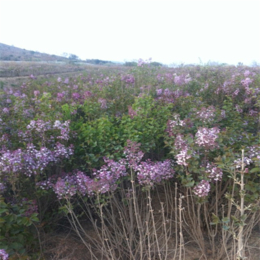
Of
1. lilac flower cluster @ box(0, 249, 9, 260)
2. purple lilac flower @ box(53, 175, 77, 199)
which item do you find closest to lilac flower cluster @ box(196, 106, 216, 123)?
purple lilac flower @ box(53, 175, 77, 199)

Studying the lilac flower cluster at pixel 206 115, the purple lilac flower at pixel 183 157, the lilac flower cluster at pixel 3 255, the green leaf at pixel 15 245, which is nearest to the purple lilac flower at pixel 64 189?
the green leaf at pixel 15 245

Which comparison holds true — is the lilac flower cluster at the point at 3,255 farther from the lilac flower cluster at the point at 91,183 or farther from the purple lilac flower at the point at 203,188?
the purple lilac flower at the point at 203,188

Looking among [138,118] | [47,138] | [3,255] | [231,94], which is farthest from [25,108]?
[231,94]

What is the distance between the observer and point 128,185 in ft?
9.97

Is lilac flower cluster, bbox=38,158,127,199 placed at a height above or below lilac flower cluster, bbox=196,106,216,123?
below

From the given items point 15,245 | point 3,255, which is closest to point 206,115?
point 15,245

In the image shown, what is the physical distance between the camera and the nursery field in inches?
87.7

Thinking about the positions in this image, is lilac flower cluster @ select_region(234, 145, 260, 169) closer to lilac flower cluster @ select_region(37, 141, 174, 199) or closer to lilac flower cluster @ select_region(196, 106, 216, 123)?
lilac flower cluster @ select_region(37, 141, 174, 199)

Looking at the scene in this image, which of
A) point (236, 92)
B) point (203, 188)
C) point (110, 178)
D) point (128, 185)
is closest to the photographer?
point (203, 188)

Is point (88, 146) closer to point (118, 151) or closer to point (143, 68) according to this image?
point (118, 151)

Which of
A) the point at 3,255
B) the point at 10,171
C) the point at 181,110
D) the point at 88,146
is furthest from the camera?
the point at 181,110

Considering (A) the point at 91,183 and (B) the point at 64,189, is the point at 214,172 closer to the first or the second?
(A) the point at 91,183

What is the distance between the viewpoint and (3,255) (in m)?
1.71

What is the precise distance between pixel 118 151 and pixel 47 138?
2.33 ft
